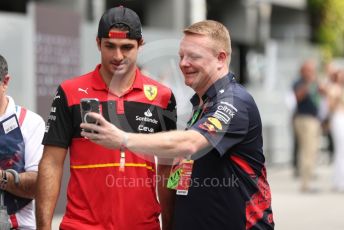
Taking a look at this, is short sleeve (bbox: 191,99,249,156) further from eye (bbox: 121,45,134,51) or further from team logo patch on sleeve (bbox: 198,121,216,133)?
eye (bbox: 121,45,134,51)

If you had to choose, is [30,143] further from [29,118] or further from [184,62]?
[184,62]

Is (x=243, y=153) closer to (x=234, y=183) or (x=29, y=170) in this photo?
(x=234, y=183)

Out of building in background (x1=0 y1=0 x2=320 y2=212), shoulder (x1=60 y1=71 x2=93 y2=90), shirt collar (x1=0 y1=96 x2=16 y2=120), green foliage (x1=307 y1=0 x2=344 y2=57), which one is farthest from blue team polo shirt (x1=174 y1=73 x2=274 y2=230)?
green foliage (x1=307 y1=0 x2=344 y2=57)

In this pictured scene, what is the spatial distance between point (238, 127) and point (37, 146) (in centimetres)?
122

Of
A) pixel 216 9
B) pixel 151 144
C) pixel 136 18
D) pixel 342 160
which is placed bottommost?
pixel 342 160

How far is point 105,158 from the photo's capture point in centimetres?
464

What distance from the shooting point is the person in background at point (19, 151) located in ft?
15.7

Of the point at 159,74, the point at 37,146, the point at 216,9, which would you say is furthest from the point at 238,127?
the point at 216,9

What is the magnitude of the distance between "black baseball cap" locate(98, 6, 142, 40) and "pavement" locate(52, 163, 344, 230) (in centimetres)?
472

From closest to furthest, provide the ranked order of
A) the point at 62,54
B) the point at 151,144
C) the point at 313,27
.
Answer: the point at 151,144, the point at 62,54, the point at 313,27

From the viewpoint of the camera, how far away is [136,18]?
4750mm

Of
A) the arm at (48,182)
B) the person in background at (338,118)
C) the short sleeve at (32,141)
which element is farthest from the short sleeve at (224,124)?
the person in background at (338,118)

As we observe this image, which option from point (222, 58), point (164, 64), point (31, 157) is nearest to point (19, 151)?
point (31, 157)

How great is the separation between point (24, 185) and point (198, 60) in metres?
1.20
